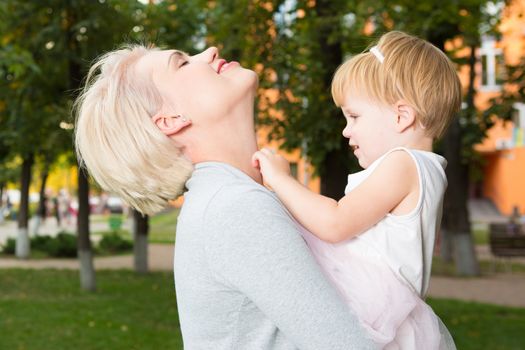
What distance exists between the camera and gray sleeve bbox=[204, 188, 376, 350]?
1.68 meters

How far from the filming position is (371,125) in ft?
6.94

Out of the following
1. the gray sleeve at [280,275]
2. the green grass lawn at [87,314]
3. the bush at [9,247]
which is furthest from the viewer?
the bush at [9,247]

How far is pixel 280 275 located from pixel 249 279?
0.07 metres

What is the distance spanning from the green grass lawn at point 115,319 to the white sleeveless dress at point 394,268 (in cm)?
699

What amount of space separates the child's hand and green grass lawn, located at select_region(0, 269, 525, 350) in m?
6.91


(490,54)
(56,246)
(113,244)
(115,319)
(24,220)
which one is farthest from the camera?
(490,54)

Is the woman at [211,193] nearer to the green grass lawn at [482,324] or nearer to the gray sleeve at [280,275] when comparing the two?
the gray sleeve at [280,275]

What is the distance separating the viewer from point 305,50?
12.5 meters

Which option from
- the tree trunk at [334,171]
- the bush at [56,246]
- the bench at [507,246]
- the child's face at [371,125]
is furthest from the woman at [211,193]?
the bush at [56,246]

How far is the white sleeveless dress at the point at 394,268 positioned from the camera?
1.86 metres

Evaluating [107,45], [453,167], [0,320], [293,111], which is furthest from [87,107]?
[453,167]

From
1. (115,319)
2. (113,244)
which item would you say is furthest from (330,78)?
(113,244)

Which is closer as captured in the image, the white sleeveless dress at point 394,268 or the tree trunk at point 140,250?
the white sleeveless dress at point 394,268

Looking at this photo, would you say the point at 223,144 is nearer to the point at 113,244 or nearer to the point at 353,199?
the point at 353,199
